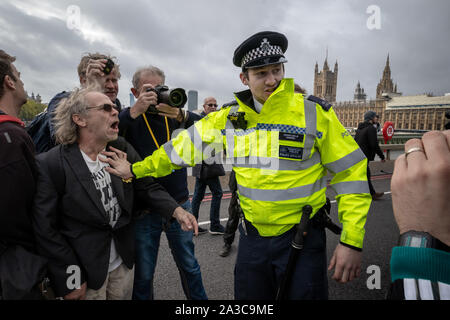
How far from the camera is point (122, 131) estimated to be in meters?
2.21

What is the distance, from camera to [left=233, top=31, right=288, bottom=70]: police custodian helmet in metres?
1.72

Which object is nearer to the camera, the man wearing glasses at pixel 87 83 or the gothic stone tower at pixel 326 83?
the man wearing glasses at pixel 87 83

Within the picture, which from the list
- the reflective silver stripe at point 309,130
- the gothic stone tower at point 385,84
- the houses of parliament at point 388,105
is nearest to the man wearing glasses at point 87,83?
the reflective silver stripe at point 309,130

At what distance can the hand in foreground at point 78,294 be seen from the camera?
149cm

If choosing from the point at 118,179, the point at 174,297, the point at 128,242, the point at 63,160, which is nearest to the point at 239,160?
the point at 118,179

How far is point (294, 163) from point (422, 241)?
107 cm

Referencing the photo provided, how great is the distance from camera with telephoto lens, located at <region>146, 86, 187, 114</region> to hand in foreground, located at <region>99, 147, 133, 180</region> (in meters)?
0.56

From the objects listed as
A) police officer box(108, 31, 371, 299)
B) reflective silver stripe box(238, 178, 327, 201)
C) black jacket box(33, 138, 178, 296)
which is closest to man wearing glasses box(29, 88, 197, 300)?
black jacket box(33, 138, 178, 296)

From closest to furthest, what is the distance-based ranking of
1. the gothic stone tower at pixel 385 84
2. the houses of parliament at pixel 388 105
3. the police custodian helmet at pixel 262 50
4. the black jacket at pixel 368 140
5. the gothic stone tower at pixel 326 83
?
the police custodian helmet at pixel 262 50
the black jacket at pixel 368 140
the houses of parliament at pixel 388 105
the gothic stone tower at pixel 385 84
the gothic stone tower at pixel 326 83

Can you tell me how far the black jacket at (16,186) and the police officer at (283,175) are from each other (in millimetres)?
492

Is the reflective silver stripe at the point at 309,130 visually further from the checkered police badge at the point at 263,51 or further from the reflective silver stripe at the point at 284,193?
the checkered police badge at the point at 263,51

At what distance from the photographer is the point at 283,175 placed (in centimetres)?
160
